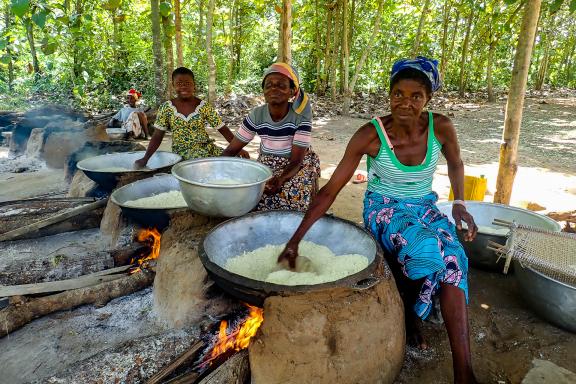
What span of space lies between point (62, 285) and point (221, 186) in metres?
1.48

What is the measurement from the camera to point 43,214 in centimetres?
370

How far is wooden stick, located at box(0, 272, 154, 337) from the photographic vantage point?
239cm

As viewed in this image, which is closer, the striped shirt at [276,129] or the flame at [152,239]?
the striped shirt at [276,129]

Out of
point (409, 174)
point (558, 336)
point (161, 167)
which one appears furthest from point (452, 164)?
point (161, 167)

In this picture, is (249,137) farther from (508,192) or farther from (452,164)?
(508,192)

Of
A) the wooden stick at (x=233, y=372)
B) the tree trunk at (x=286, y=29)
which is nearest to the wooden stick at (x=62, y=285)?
the wooden stick at (x=233, y=372)

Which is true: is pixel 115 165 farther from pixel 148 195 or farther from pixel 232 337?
pixel 232 337

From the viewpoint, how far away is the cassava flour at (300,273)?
5.98 feet

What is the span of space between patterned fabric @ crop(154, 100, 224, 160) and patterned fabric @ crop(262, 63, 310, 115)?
1026mm

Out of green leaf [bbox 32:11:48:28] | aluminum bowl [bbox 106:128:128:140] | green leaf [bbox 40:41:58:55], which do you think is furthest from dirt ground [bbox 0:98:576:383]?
green leaf [bbox 32:11:48:28]

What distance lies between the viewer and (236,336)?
198cm

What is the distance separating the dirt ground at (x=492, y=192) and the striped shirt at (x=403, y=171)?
89 cm

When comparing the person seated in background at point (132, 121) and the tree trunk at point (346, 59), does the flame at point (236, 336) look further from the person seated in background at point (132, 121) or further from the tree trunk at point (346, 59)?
the tree trunk at point (346, 59)

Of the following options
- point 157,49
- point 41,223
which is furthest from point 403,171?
point 157,49
